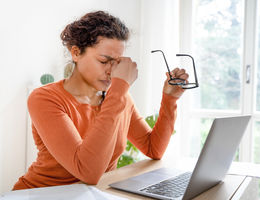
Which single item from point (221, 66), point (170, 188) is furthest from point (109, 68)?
point (221, 66)

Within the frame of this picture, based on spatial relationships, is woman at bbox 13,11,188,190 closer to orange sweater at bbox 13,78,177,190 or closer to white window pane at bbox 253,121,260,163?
orange sweater at bbox 13,78,177,190

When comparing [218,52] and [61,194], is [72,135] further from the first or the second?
[218,52]

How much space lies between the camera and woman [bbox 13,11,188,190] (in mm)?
942

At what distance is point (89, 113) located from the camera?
3.79 feet

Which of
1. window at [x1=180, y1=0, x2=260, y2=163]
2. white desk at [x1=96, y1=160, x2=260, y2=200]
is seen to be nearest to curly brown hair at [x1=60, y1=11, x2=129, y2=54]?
white desk at [x1=96, y1=160, x2=260, y2=200]

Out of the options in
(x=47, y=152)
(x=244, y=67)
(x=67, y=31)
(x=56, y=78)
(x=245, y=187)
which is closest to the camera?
(x=245, y=187)

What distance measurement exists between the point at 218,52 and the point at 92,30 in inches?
84.3

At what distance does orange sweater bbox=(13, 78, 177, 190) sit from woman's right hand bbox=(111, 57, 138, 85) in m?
0.02

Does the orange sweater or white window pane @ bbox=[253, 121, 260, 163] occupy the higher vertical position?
the orange sweater

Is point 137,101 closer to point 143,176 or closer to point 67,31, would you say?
point 67,31

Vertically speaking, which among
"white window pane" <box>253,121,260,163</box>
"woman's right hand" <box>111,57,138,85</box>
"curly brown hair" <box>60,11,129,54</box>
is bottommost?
"white window pane" <box>253,121,260,163</box>

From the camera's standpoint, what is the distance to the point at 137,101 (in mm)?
3051

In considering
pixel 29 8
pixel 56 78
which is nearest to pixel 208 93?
pixel 56 78

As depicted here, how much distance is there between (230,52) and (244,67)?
0.21 meters
